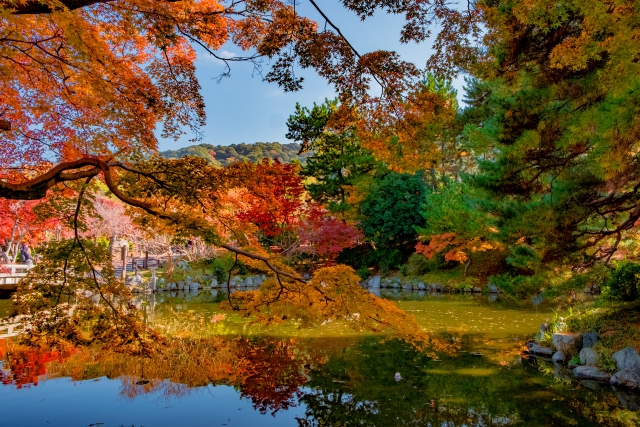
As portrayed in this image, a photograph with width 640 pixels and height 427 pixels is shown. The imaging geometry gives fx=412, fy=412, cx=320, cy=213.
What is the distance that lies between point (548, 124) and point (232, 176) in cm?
375

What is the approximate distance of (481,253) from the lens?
16328 millimetres

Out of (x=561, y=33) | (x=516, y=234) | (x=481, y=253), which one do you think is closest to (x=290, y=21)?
(x=561, y=33)

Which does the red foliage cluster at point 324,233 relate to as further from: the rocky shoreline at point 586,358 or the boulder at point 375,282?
the rocky shoreline at point 586,358

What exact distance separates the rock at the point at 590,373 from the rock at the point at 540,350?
2.66ft

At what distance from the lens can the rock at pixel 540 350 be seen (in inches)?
239

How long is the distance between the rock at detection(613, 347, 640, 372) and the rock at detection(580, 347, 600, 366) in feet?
0.95

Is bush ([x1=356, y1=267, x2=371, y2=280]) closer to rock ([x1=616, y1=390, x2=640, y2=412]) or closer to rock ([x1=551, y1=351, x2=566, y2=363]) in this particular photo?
rock ([x1=551, y1=351, x2=566, y2=363])

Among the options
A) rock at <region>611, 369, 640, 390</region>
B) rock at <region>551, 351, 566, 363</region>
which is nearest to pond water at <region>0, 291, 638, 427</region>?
rock at <region>611, 369, 640, 390</region>

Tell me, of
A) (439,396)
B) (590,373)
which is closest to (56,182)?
(439,396)

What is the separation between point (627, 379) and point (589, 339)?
3.51ft

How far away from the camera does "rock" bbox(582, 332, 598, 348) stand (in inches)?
222

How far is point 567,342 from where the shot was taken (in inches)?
232

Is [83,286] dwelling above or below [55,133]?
below

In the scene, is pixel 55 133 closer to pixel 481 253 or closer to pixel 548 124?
pixel 548 124
